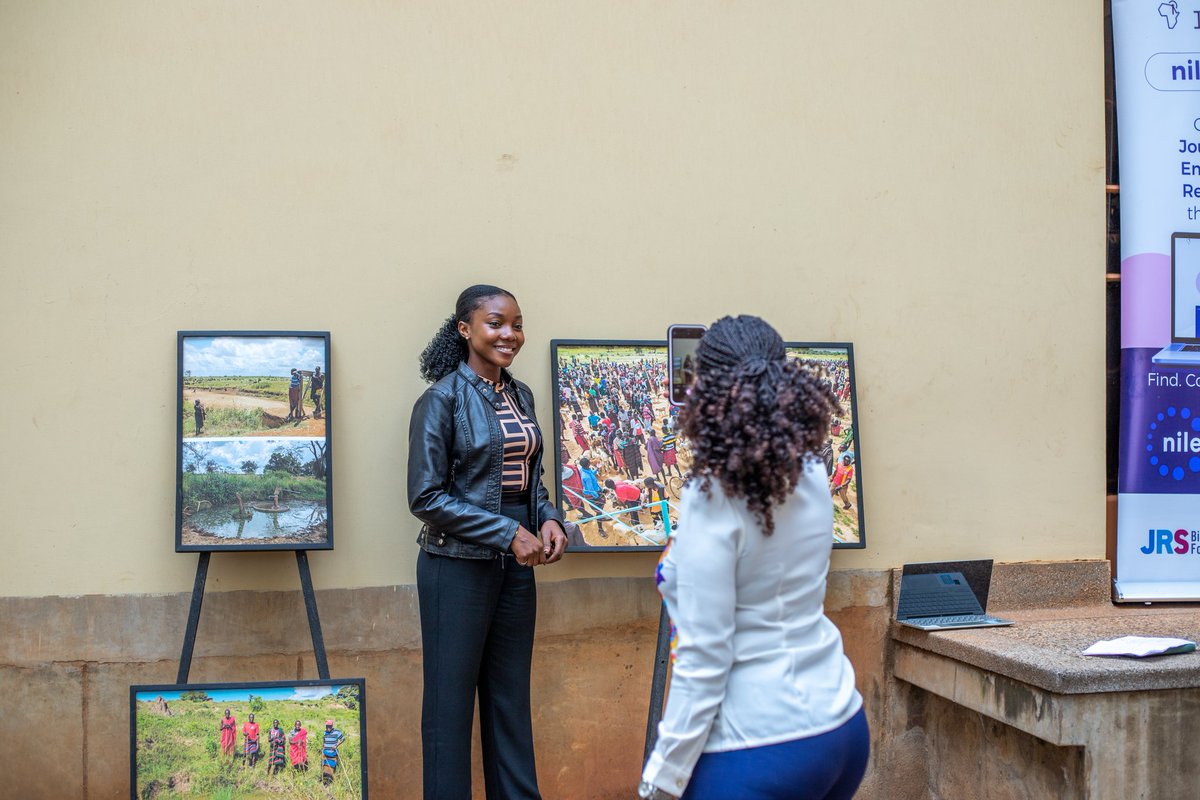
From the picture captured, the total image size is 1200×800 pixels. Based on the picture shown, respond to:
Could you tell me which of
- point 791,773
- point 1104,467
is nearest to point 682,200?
point 1104,467

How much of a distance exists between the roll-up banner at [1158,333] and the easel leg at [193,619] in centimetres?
395

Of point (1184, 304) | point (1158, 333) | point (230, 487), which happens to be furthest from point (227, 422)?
point (1184, 304)

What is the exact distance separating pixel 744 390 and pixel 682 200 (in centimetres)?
242

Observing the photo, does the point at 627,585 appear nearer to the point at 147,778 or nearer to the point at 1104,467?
the point at 147,778

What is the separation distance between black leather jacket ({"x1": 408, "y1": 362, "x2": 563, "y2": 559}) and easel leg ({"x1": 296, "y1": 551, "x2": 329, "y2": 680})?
52cm

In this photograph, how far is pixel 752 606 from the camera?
2084 millimetres

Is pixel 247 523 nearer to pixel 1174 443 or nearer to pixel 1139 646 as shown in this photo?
pixel 1139 646

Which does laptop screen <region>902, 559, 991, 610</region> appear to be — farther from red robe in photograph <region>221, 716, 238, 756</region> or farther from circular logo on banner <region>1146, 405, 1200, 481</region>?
red robe in photograph <region>221, 716, 238, 756</region>

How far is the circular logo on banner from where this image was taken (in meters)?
4.62

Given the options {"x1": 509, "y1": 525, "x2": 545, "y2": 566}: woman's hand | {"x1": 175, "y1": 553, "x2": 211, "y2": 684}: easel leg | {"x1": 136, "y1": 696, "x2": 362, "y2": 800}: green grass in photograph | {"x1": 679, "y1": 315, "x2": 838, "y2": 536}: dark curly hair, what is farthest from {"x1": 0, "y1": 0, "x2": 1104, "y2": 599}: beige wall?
{"x1": 679, "y1": 315, "x2": 838, "y2": 536}: dark curly hair

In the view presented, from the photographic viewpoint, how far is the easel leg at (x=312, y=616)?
12.1ft

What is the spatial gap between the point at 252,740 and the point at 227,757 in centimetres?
11

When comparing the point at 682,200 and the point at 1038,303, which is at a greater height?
the point at 682,200

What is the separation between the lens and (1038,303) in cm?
463
